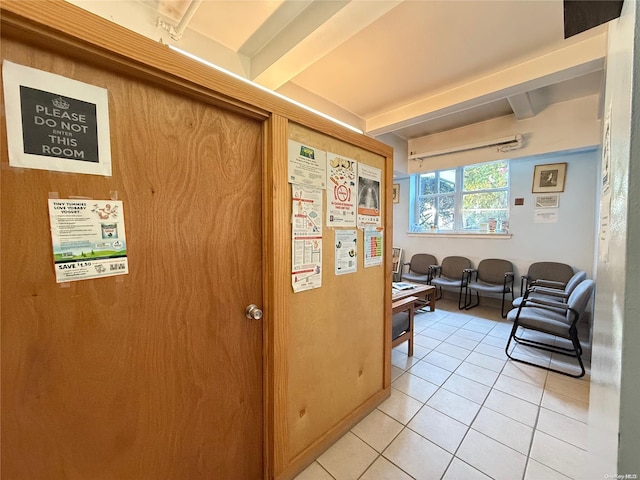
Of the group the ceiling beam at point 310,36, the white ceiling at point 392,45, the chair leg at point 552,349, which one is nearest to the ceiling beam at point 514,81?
the white ceiling at point 392,45

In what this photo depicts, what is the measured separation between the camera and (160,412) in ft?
3.22

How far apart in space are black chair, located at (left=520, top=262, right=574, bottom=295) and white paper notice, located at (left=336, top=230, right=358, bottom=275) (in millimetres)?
3342

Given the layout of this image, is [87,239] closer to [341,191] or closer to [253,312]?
[253,312]

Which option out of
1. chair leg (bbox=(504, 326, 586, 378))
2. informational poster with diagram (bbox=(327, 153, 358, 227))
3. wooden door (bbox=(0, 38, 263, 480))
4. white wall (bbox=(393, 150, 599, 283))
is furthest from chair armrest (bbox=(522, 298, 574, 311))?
wooden door (bbox=(0, 38, 263, 480))

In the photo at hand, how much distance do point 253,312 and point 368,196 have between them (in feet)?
3.52

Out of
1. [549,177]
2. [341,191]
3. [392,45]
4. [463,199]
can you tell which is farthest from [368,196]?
[463,199]

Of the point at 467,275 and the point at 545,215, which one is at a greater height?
the point at 545,215

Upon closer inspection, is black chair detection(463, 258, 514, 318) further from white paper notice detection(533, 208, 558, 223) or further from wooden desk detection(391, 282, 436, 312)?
white paper notice detection(533, 208, 558, 223)

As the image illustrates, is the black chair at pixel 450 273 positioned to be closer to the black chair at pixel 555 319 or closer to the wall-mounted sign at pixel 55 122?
the black chair at pixel 555 319

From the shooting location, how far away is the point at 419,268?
512cm

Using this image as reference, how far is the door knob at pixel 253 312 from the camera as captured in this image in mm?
1181

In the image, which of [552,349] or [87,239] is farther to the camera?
[552,349]

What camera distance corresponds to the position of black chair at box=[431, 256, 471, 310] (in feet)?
14.4

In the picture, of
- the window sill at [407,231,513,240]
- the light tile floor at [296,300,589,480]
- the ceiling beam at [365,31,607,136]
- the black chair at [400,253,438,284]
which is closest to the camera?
the light tile floor at [296,300,589,480]
